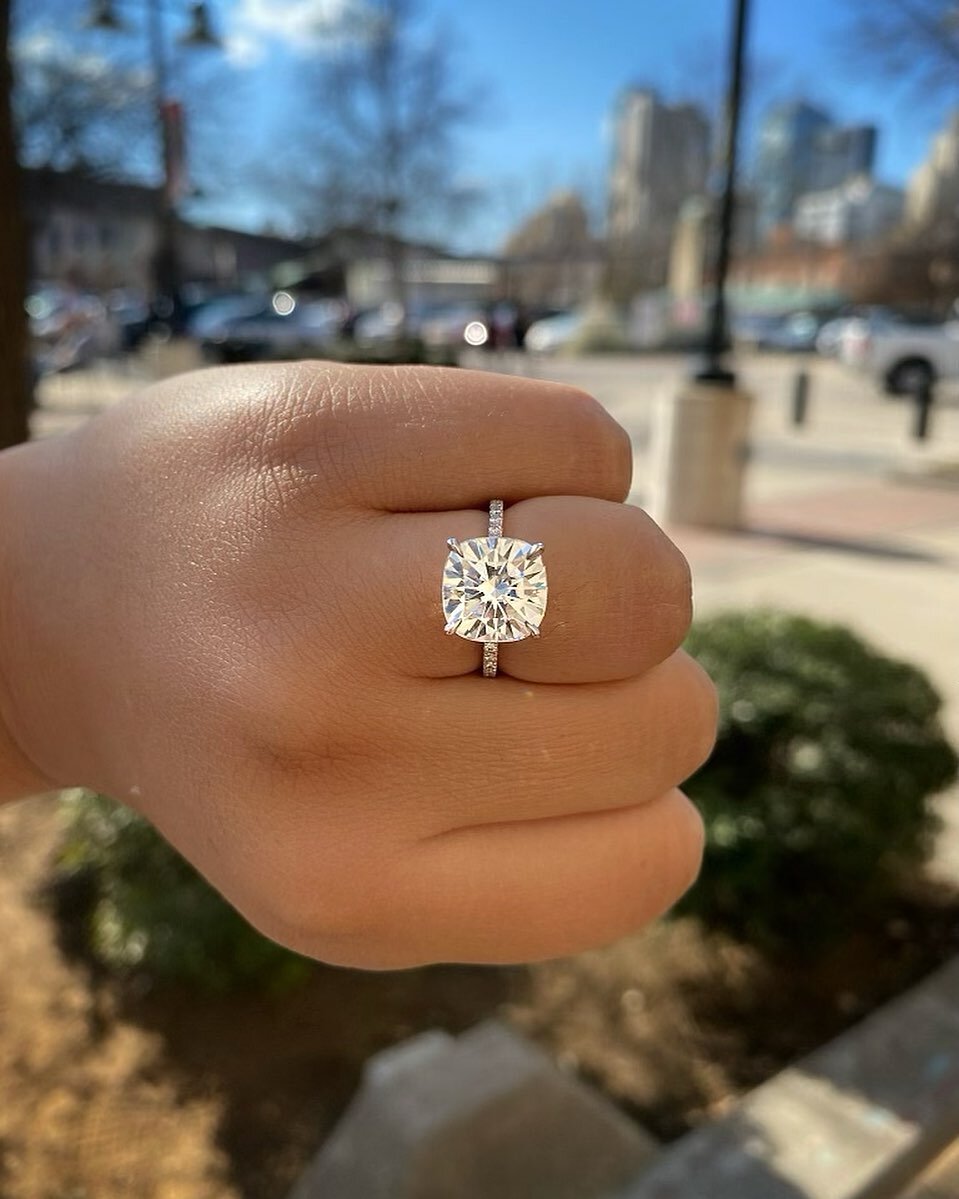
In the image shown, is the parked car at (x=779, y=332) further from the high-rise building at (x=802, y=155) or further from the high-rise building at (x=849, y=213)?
the high-rise building at (x=849, y=213)

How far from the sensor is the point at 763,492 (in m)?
9.72

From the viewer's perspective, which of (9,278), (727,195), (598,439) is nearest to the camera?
(598,439)

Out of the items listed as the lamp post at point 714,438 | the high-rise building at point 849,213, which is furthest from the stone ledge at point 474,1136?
the high-rise building at point 849,213

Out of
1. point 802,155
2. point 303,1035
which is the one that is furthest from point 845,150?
point 303,1035

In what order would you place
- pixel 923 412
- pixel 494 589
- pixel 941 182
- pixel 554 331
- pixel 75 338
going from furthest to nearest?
pixel 554 331 < pixel 941 182 < pixel 75 338 < pixel 923 412 < pixel 494 589

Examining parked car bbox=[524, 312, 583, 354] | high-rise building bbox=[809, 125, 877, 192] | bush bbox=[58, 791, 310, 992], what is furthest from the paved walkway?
parked car bbox=[524, 312, 583, 354]

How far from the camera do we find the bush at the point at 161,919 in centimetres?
253

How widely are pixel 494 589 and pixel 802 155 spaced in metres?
37.9

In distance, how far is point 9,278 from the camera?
2.54 m

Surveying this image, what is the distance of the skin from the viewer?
819 mm

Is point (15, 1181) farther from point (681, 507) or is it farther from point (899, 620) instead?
point (681, 507)

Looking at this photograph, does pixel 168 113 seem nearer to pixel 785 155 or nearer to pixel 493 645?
pixel 493 645

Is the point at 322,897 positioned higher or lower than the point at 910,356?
higher

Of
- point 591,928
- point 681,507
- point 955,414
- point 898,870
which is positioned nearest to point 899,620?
point 681,507
